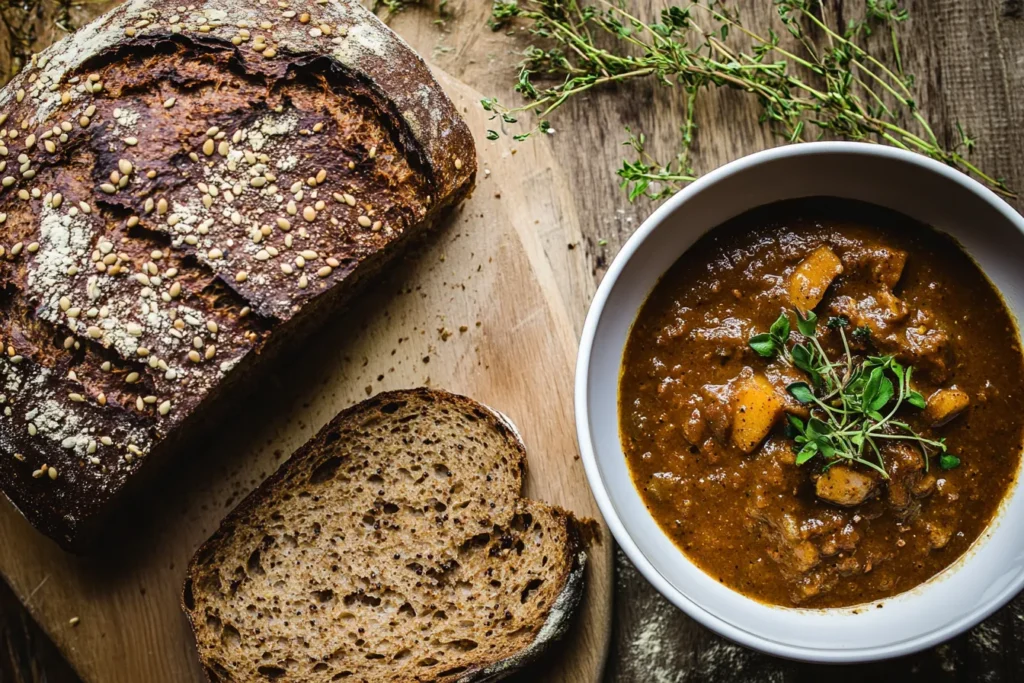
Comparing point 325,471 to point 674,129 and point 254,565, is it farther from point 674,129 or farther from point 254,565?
point 674,129

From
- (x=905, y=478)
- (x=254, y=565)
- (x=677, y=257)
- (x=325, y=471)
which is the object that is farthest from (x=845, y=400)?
(x=254, y=565)

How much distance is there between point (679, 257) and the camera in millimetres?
2557

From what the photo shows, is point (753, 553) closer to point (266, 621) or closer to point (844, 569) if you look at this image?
point (844, 569)

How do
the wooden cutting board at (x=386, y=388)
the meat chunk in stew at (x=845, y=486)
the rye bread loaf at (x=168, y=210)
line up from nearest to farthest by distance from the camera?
the meat chunk in stew at (x=845, y=486), the rye bread loaf at (x=168, y=210), the wooden cutting board at (x=386, y=388)

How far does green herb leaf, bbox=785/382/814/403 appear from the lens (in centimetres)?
233

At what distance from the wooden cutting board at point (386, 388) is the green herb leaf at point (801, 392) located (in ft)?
2.93

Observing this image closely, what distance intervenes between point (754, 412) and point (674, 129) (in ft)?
4.09

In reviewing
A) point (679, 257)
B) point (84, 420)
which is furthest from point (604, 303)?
point (84, 420)

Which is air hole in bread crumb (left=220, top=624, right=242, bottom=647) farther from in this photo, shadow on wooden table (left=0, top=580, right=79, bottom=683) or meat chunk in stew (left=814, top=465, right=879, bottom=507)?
meat chunk in stew (left=814, top=465, right=879, bottom=507)

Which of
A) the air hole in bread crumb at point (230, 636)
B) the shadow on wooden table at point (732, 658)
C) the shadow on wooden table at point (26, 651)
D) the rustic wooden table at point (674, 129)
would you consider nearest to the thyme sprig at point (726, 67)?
the rustic wooden table at point (674, 129)

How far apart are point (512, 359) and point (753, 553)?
1110 mm

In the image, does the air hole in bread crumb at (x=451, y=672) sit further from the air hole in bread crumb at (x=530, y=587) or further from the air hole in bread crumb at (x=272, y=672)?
the air hole in bread crumb at (x=272, y=672)

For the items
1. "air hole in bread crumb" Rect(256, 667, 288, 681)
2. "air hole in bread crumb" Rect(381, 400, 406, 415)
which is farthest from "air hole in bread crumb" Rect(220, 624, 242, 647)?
"air hole in bread crumb" Rect(381, 400, 406, 415)

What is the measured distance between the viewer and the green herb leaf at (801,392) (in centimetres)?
233
